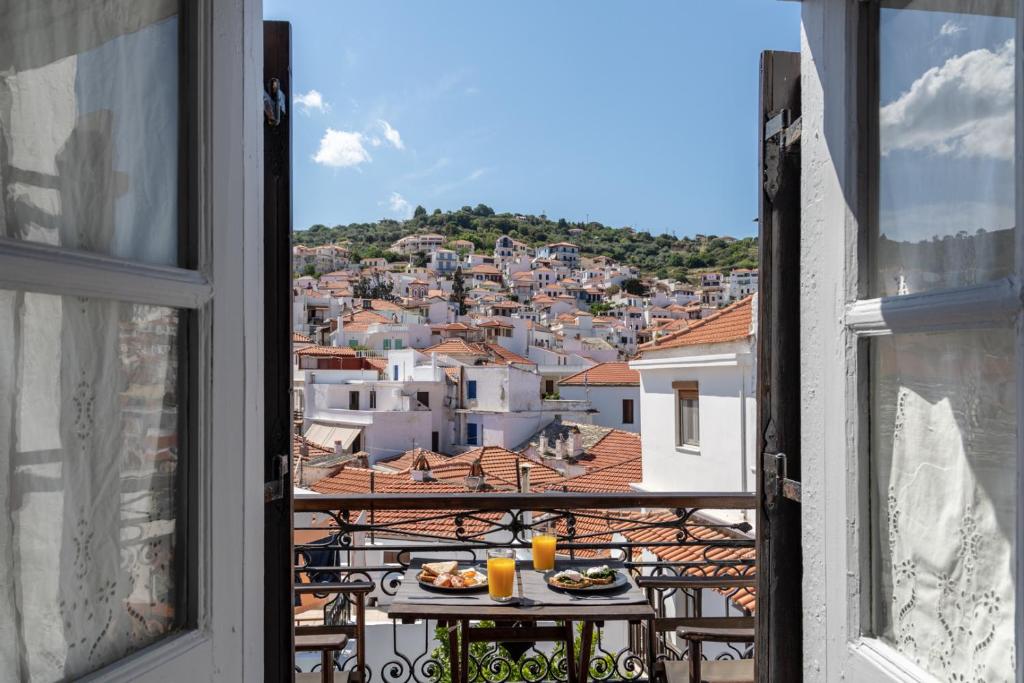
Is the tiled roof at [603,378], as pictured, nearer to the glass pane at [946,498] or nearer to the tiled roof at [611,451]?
the tiled roof at [611,451]

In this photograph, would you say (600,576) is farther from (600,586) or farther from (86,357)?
(86,357)

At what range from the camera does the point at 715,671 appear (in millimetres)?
2295

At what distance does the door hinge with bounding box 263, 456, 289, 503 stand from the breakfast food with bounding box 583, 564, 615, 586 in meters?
1.29

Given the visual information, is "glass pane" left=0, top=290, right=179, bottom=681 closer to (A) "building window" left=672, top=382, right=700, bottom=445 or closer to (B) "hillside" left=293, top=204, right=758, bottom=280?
(A) "building window" left=672, top=382, right=700, bottom=445

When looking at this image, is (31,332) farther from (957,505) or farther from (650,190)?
(650,190)

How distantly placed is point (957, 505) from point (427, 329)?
3466 cm

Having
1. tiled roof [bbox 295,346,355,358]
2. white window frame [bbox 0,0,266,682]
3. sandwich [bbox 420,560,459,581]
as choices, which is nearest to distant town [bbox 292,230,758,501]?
tiled roof [bbox 295,346,355,358]

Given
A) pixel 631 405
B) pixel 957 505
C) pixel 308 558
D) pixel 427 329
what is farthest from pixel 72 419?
pixel 427 329

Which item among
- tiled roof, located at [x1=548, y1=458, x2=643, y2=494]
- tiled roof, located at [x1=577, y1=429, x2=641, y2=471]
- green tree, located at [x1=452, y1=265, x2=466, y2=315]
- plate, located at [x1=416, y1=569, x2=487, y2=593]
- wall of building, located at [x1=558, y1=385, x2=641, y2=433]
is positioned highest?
green tree, located at [x1=452, y1=265, x2=466, y2=315]

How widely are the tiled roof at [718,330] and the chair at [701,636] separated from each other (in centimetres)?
685

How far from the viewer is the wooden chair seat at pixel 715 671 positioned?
7.34ft

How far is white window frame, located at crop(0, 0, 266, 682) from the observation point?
32.0 inches

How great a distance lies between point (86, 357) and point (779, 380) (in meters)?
1.12

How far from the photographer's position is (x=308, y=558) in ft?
9.12
